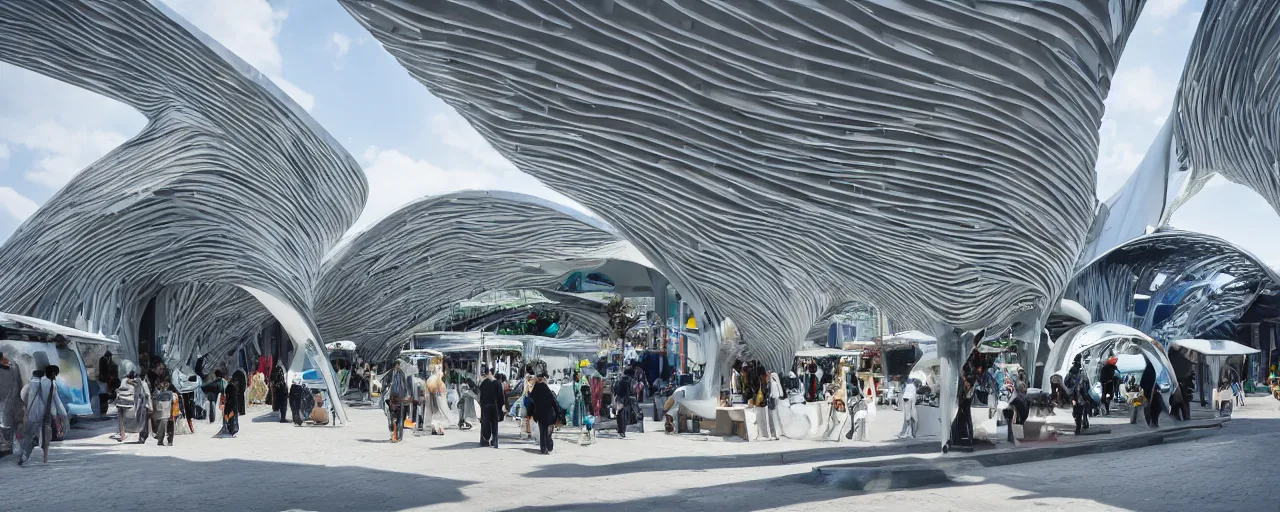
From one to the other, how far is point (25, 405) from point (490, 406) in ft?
19.2

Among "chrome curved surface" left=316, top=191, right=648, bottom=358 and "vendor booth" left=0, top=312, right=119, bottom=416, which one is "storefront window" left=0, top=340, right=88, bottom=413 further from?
"chrome curved surface" left=316, top=191, right=648, bottom=358

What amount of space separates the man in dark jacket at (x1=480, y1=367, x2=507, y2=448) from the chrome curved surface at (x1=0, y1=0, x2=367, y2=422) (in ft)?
20.7

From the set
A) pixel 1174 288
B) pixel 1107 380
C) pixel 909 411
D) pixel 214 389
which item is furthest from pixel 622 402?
pixel 1174 288

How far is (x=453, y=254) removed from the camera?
30.3m

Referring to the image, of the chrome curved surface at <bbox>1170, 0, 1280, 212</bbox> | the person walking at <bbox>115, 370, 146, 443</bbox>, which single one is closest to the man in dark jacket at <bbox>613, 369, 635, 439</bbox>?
the person walking at <bbox>115, 370, 146, 443</bbox>

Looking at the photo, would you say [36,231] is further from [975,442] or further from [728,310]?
[975,442]

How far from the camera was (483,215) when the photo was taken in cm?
2805

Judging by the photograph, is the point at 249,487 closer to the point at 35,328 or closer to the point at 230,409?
the point at 35,328

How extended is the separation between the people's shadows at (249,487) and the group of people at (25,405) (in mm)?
424

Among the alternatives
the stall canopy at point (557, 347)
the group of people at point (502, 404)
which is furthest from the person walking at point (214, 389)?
the stall canopy at point (557, 347)

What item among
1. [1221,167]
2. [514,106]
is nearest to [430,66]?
[514,106]

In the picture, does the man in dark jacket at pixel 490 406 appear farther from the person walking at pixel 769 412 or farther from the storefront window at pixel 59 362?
the storefront window at pixel 59 362

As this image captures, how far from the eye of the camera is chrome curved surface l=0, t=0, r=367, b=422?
15.3 m

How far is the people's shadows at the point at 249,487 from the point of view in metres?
9.14
